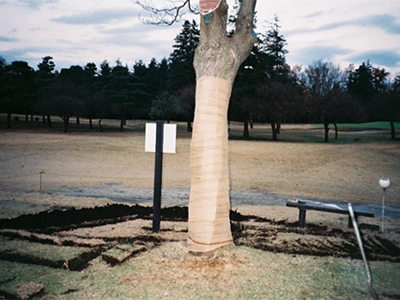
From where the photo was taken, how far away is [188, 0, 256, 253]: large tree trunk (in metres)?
4.91

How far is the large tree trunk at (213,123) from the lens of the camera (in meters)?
4.91

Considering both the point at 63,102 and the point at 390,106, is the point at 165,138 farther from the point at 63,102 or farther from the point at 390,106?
the point at 390,106

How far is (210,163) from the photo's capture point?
194 inches

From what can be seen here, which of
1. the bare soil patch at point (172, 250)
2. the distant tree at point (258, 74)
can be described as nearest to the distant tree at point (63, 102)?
the distant tree at point (258, 74)

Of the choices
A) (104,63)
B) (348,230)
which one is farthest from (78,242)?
(104,63)

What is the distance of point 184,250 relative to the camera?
5.23m

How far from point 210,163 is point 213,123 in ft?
1.96

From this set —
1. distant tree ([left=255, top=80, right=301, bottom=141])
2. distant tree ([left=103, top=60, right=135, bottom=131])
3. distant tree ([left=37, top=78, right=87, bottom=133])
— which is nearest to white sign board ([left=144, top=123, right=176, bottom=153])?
distant tree ([left=255, top=80, right=301, bottom=141])

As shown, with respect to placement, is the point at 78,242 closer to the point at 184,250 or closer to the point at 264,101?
the point at 184,250

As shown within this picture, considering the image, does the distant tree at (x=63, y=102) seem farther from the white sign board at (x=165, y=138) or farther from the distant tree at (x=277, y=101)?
the white sign board at (x=165, y=138)

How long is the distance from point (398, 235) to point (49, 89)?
46.5 meters

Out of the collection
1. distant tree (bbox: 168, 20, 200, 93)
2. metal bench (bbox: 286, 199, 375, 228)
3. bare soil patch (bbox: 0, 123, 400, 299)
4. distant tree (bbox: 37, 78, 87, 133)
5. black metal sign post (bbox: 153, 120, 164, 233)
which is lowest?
bare soil patch (bbox: 0, 123, 400, 299)

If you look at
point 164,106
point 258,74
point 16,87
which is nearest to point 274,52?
point 258,74

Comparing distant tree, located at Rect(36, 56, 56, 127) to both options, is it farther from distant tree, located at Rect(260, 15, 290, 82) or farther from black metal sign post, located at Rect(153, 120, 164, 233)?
black metal sign post, located at Rect(153, 120, 164, 233)
